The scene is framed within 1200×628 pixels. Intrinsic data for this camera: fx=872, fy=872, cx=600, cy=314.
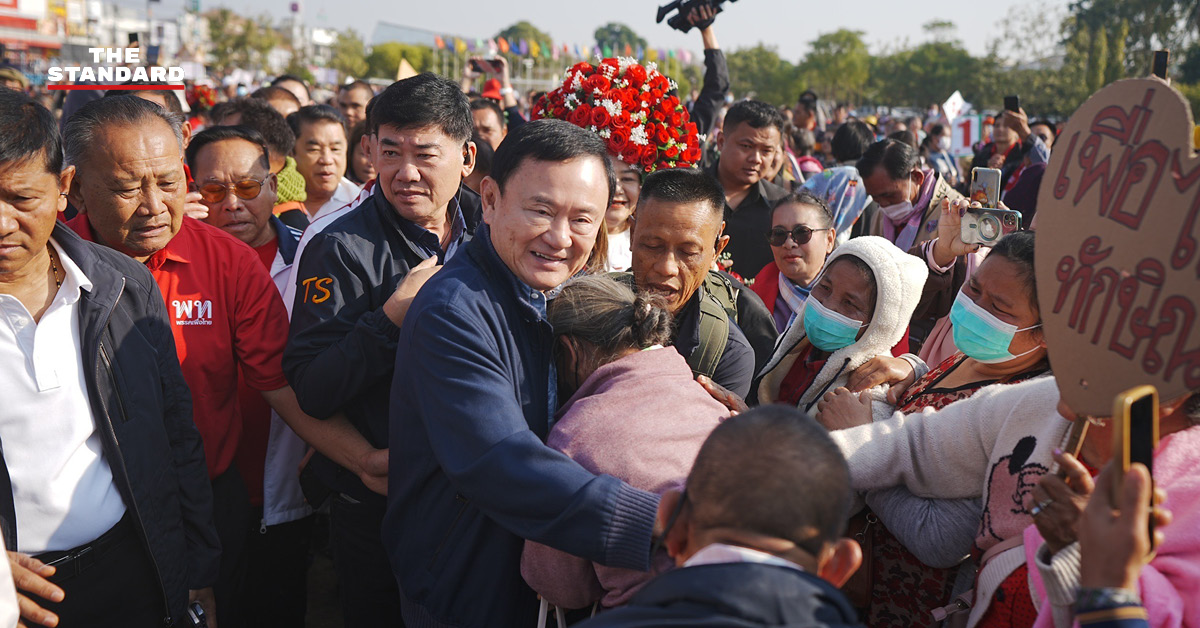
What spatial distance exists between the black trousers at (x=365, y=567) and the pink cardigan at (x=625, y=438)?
992mm

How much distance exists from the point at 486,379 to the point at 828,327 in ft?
4.49

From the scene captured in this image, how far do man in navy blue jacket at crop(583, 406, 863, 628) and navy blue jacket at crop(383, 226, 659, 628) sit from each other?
1.02 ft

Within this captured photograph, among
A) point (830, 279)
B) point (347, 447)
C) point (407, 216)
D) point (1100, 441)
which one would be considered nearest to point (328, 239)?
point (407, 216)

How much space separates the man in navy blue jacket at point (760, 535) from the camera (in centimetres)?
136

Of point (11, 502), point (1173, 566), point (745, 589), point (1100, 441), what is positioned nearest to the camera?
point (745, 589)

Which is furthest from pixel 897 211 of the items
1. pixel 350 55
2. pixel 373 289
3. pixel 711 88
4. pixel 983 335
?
pixel 350 55

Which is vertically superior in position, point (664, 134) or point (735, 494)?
point (664, 134)

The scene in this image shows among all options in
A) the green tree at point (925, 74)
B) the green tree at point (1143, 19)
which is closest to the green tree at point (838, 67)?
the green tree at point (925, 74)

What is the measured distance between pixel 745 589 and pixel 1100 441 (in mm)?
991

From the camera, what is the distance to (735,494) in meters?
1.47

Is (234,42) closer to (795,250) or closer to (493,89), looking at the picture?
(493,89)

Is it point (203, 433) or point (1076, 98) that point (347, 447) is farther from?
point (1076, 98)

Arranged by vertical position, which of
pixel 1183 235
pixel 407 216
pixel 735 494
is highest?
pixel 1183 235

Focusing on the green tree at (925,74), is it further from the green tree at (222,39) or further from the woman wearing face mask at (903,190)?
the woman wearing face mask at (903,190)
